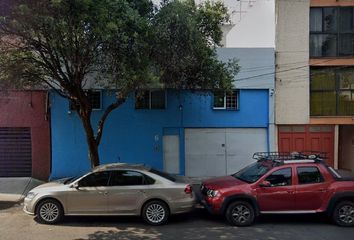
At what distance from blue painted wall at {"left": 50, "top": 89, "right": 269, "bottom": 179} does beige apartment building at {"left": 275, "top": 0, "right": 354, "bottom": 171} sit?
3.76 ft

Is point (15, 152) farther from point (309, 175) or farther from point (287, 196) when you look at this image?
point (309, 175)

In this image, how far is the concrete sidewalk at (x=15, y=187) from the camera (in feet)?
43.7

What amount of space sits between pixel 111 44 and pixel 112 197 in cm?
387

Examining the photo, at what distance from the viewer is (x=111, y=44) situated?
10.4 m

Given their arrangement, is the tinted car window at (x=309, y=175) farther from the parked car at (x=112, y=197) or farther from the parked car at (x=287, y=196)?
the parked car at (x=112, y=197)

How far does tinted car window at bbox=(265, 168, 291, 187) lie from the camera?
10352mm

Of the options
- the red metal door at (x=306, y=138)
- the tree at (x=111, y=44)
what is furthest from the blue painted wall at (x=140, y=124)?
the tree at (x=111, y=44)

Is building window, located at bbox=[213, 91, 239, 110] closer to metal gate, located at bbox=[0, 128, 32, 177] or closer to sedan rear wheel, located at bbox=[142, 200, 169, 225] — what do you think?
sedan rear wheel, located at bbox=[142, 200, 169, 225]

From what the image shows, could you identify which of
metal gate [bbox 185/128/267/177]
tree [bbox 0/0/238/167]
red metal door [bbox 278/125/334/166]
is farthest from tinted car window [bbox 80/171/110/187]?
red metal door [bbox 278/125/334/166]

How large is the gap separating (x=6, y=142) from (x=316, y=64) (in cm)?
1301

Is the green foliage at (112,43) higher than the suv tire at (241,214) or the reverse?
higher

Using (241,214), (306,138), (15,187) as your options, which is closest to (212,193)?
(241,214)

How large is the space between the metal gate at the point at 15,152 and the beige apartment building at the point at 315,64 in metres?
10.2

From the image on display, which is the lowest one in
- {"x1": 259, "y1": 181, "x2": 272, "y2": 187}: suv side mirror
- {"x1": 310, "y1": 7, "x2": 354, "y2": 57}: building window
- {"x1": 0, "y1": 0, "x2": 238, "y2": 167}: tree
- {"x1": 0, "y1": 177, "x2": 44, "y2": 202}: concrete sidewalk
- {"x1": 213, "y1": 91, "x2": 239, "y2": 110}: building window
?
{"x1": 0, "y1": 177, "x2": 44, "y2": 202}: concrete sidewalk
